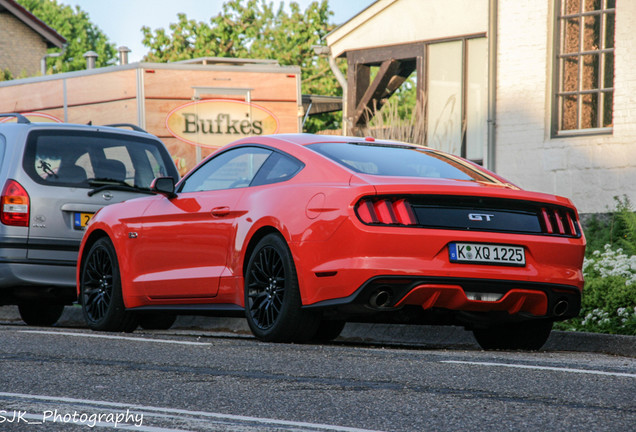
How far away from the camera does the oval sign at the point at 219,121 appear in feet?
56.4

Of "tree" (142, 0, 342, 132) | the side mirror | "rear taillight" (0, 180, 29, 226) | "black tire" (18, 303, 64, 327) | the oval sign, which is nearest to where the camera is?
the side mirror

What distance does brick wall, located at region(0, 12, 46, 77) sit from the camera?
47938mm

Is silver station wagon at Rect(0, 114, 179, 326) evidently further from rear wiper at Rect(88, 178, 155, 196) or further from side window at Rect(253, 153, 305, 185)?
side window at Rect(253, 153, 305, 185)

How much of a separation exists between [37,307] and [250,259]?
187 inches

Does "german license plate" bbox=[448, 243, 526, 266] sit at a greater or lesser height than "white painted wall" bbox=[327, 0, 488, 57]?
lesser

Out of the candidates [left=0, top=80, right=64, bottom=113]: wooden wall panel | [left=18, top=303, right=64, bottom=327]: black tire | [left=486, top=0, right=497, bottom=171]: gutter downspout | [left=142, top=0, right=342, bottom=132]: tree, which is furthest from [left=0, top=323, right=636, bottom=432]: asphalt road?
[left=142, top=0, right=342, bottom=132]: tree

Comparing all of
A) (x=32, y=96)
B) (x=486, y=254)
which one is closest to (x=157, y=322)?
(x=486, y=254)

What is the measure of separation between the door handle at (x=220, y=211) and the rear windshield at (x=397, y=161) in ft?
2.38

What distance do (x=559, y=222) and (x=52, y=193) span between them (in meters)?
4.76

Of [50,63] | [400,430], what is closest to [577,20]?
[400,430]

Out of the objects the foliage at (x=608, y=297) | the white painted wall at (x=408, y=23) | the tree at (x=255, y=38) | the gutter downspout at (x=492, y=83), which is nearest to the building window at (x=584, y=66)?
the gutter downspout at (x=492, y=83)

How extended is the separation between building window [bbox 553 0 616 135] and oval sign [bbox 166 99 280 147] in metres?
4.81

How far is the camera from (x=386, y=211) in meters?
6.69

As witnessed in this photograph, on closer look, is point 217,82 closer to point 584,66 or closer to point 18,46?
point 584,66
